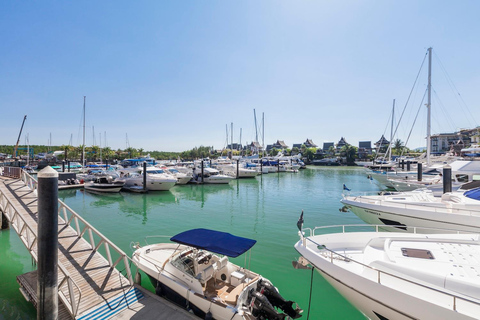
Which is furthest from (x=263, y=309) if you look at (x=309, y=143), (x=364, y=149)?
(x=309, y=143)

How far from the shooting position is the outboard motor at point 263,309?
579cm

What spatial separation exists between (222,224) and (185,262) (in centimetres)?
1064

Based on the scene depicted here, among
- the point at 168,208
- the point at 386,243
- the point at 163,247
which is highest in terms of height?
the point at 386,243

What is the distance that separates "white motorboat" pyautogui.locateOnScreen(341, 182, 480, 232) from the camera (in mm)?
10133

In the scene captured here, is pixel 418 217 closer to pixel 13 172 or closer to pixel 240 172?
pixel 13 172

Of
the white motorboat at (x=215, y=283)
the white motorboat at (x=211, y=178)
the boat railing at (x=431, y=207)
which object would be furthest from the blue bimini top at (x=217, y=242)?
the white motorboat at (x=211, y=178)

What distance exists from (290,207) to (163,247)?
608 inches

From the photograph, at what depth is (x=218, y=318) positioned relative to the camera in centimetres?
578

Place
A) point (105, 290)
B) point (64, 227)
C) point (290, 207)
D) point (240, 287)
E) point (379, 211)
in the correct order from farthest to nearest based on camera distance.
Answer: point (290, 207)
point (379, 211)
point (64, 227)
point (105, 290)
point (240, 287)

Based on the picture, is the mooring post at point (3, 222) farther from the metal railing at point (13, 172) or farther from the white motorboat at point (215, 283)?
the white motorboat at point (215, 283)

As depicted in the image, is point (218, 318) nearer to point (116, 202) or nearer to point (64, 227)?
point (64, 227)

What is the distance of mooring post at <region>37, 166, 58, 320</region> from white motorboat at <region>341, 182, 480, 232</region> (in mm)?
10916

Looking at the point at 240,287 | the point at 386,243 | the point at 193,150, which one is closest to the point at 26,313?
the point at 240,287

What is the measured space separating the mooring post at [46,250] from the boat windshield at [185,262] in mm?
3012
